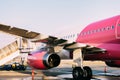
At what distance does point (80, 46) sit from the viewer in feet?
51.8

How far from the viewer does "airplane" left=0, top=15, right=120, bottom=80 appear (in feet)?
52.0

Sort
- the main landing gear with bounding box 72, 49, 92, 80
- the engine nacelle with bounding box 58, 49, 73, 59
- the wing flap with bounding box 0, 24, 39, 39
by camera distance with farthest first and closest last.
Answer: the engine nacelle with bounding box 58, 49, 73, 59
the main landing gear with bounding box 72, 49, 92, 80
the wing flap with bounding box 0, 24, 39, 39

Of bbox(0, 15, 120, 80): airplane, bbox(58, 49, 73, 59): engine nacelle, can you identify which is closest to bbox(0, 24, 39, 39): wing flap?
bbox(0, 15, 120, 80): airplane

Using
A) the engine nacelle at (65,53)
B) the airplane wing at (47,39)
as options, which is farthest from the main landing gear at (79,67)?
the engine nacelle at (65,53)

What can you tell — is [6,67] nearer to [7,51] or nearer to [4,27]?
[7,51]

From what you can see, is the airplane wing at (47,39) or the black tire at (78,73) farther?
the black tire at (78,73)

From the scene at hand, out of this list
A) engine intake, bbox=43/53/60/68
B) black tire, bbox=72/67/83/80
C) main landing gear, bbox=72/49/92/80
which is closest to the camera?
main landing gear, bbox=72/49/92/80

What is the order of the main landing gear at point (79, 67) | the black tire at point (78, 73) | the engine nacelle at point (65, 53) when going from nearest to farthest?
1. the main landing gear at point (79, 67)
2. the black tire at point (78, 73)
3. the engine nacelle at point (65, 53)

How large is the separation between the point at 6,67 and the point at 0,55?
17.1ft

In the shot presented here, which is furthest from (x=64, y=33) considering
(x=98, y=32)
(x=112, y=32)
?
(x=112, y=32)

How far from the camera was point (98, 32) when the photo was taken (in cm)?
1731

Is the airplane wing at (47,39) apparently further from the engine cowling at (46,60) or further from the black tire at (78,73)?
the black tire at (78,73)

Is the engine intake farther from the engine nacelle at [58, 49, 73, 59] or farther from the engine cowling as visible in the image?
the engine nacelle at [58, 49, 73, 59]

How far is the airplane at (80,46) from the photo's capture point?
15836 millimetres
